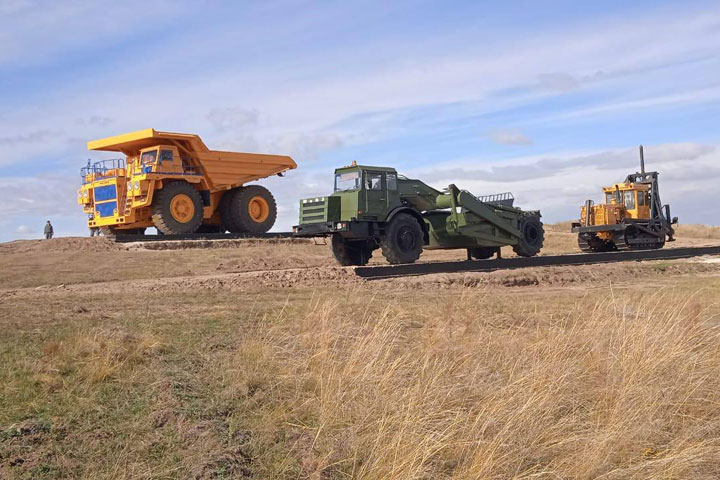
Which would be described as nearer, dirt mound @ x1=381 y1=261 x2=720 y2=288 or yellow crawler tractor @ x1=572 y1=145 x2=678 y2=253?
dirt mound @ x1=381 y1=261 x2=720 y2=288

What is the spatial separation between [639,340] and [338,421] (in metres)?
3.72

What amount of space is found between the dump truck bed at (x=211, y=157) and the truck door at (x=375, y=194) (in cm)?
872

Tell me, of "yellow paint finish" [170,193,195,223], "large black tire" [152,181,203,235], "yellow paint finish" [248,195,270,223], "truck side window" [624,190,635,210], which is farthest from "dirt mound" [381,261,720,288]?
"yellow paint finish" [248,195,270,223]

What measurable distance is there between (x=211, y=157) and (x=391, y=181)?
8870 millimetres

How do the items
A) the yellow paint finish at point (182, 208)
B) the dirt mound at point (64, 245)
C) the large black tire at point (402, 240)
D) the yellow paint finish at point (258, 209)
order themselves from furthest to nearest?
the yellow paint finish at point (258, 209), the yellow paint finish at point (182, 208), the dirt mound at point (64, 245), the large black tire at point (402, 240)

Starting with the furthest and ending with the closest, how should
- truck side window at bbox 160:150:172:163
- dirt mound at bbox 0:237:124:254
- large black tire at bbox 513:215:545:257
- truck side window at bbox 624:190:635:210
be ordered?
truck side window at bbox 624:190:635:210 < truck side window at bbox 160:150:172:163 < large black tire at bbox 513:215:545:257 < dirt mound at bbox 0:237:124:254

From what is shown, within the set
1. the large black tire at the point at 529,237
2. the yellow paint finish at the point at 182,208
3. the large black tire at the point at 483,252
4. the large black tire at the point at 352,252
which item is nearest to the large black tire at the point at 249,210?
the yellow paint finish at the point at 182,208

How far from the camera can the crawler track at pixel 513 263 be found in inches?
654

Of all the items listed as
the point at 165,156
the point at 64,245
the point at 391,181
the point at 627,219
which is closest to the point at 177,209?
the point at 165,156

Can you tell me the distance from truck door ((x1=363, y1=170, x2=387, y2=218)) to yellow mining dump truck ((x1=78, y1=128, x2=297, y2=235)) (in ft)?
27.9

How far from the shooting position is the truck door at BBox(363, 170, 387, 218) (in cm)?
1803

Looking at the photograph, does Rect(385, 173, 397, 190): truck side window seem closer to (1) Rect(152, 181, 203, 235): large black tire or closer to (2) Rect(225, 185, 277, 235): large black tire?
(1) Rect(152, 181, 203, 235): large black tire

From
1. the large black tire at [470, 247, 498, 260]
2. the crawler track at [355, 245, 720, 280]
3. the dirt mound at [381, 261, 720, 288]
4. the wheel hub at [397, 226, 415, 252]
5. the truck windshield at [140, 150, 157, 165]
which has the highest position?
the truck windshield at [140, 150, 157, 165]

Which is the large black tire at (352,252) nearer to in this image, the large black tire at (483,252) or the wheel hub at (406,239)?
the wheel hub at (406,239)
